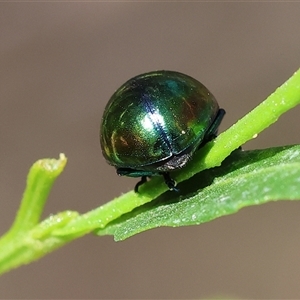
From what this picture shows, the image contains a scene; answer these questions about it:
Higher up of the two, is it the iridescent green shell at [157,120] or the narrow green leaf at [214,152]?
the iridescent green shell at [157,120]

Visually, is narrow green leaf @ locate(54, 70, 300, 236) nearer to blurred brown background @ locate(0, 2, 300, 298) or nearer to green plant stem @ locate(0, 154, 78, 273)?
green plant stem @ locate(0, 154, 78, 273)

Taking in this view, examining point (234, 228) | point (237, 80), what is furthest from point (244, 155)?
point (237, 80)

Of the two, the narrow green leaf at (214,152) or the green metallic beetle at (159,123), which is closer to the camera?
the narrow green leaf at (214,152)

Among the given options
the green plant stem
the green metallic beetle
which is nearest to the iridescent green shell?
the green metallic beetle

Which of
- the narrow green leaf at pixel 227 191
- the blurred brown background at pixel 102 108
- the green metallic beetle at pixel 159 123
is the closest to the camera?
the narrow green leaf at pixel 227 191

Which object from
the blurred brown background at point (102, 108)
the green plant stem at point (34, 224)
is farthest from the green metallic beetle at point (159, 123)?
the blurred brown background at point (102, 108)

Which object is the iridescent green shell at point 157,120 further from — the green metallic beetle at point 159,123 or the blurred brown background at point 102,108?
the blurred brown background at point 102,108

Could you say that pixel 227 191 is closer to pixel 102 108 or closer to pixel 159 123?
pixel 159 123
